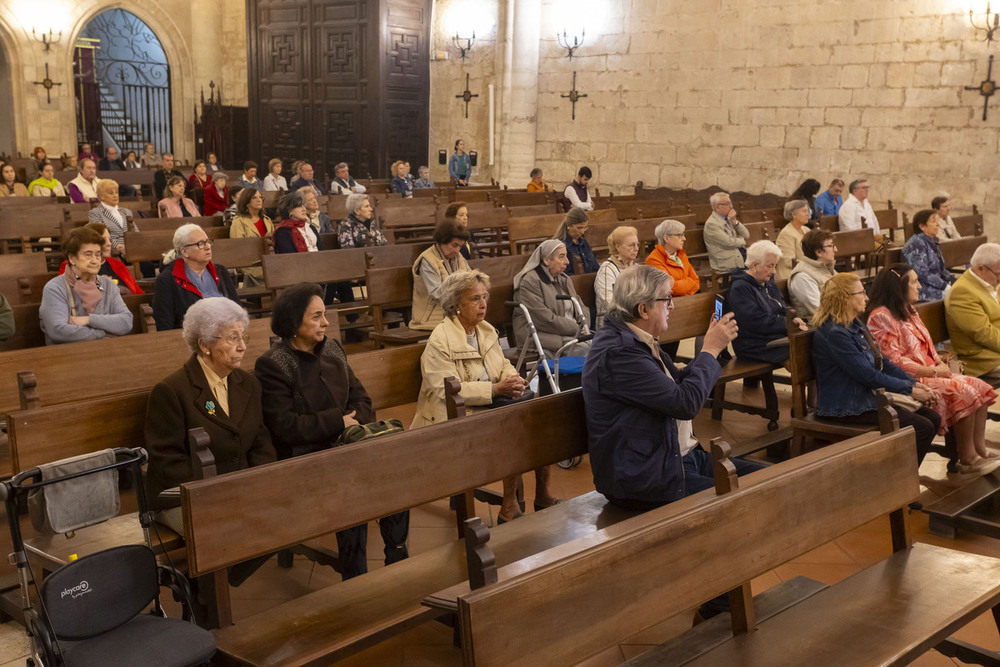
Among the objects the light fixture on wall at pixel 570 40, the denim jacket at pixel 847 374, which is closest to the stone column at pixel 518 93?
the light fixture on wall at pixel 570 40

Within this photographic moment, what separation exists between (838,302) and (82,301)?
3.61 meters

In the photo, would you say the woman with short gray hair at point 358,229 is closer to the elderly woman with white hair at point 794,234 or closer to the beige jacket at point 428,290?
the beige jacket at point 428,290

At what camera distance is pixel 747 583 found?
249 cm

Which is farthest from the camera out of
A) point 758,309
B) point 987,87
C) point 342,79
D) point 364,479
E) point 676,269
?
point 342,79

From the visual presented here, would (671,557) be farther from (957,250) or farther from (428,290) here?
(957,250)

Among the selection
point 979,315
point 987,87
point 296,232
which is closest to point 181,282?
point 296,232

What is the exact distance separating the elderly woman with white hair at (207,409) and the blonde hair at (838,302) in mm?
2626

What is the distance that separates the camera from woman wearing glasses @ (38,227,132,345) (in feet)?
14.7

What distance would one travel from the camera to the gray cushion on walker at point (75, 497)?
2.52 meters

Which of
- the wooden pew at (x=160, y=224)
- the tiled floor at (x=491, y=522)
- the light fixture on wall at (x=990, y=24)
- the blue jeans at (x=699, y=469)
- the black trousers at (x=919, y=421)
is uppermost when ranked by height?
the light fixture on wall at (x=990, y=24)

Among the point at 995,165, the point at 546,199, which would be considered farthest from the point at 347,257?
the point at 995,165

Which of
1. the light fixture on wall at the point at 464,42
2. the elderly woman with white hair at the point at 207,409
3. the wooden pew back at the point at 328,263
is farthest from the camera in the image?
the light fixture on wall at the point at 464,42

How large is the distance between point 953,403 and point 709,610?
2151mm

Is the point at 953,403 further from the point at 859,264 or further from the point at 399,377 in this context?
the point at 859,264
